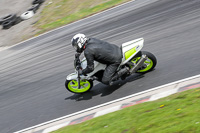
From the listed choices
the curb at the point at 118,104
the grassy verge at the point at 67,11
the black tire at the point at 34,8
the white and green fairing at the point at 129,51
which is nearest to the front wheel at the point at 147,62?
the white and green fairing at the point at 129,51

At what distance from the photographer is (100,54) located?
7691 mm

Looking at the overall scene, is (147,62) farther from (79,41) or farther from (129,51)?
(79,41)

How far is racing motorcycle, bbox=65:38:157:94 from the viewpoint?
26.1 feet

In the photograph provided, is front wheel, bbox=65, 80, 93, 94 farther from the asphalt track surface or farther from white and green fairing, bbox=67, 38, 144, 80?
white and green fairing, bbox=67, 38, 144, 80

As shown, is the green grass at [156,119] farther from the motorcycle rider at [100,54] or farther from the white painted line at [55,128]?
the motorcycle rider at [100,54]

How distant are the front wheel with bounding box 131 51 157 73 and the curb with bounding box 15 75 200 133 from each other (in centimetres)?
102

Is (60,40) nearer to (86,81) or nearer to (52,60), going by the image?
(52,60)

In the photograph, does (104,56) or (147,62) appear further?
(147,62)

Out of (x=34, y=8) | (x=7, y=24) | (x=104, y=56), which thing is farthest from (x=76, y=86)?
(x=34, y=8)

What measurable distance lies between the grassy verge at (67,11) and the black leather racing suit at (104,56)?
11.4m

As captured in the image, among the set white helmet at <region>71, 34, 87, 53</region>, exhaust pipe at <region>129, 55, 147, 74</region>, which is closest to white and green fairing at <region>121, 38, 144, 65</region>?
exhaust pipe at <region>129, 55, 147, 74</region>

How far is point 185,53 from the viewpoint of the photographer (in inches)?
352

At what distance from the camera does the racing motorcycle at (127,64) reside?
795 centimetres

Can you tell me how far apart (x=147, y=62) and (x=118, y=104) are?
1.78m
